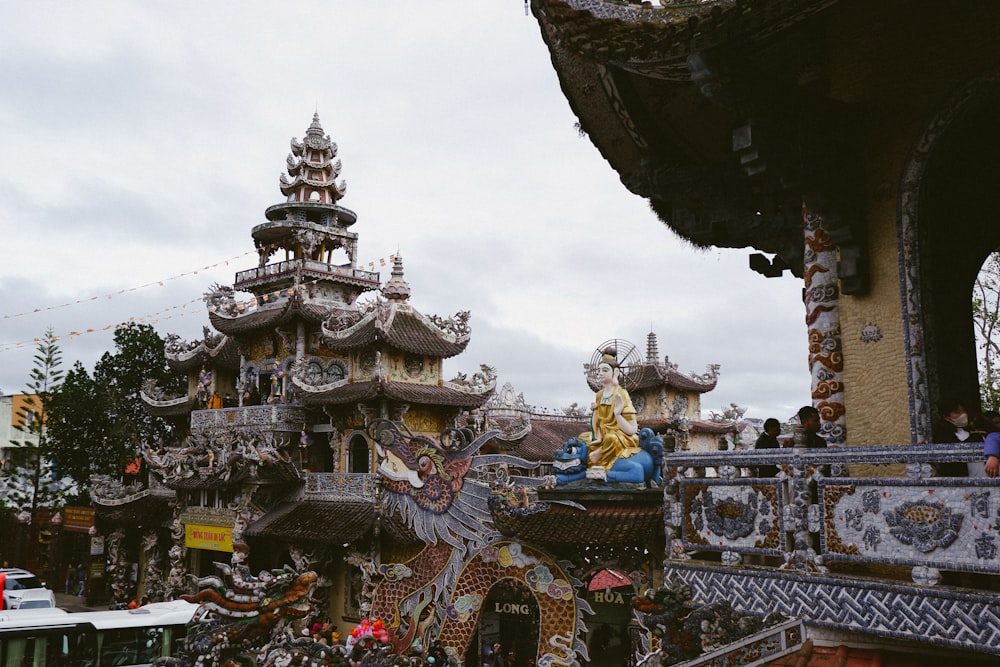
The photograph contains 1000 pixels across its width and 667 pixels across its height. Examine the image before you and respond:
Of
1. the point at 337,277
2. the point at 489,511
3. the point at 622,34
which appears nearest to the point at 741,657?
the point at 622,34

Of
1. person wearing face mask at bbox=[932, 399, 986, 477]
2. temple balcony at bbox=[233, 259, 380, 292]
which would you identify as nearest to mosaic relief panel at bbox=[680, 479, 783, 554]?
person wearing face mask at bbox=[932, 399, 986, 477]

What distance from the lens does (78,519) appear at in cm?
3127

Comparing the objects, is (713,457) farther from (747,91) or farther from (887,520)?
(747,91)

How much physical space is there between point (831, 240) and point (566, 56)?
10.6 ft

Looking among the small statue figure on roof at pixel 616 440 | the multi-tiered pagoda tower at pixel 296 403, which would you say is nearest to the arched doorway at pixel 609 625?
the multi-tiered pagoda tower at pixel 296 403

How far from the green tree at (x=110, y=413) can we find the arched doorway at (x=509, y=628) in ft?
63.6

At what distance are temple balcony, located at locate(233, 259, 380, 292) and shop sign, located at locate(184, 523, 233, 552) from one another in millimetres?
8533

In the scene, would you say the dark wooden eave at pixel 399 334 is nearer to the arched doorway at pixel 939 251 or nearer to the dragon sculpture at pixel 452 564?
the dragon sculpture at pixel 452 564

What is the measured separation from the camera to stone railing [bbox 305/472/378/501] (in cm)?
2280

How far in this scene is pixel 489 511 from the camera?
11.5 m

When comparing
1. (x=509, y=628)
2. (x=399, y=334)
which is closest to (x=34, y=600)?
(x=399, y=334)

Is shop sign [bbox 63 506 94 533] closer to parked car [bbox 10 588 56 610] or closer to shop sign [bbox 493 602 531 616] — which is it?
parked car [bbox 10 588 56 610]

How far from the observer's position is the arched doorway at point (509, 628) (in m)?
18.4

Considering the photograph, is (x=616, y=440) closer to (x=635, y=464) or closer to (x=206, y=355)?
(x=635, y=464)
